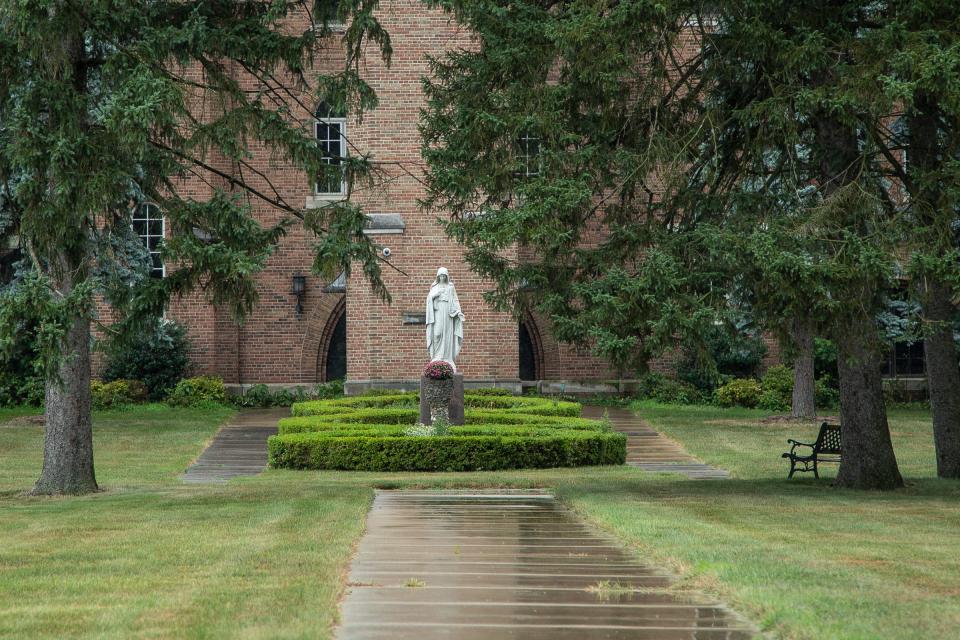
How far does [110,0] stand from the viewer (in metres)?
12.0

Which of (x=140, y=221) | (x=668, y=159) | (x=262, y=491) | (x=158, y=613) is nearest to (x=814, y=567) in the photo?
(x=158, y=613)

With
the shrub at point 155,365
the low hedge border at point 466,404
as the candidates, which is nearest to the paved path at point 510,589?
the low hedge border at point 466,404

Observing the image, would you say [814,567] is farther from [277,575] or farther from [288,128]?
[288,128]

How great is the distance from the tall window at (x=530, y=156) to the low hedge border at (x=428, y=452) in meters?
4.55

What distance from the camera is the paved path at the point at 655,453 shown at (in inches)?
660

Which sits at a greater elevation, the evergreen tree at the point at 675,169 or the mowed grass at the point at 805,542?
the evergreen tree at the point at 675,169

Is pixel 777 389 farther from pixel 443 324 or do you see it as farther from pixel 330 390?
pixel 330 390

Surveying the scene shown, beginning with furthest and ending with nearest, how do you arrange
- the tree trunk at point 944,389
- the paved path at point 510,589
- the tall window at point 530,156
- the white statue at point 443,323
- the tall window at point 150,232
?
the tall window at point 150,232 → the white statue at point 443,323 → the tree trunk at point 944,389 → the tall window at point 530,156 → the paved path at point 510,589

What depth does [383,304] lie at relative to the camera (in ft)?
85.8

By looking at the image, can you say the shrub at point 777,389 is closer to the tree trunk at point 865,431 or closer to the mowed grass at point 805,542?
the mowed grass at point 805,542

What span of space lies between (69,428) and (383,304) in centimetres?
1321

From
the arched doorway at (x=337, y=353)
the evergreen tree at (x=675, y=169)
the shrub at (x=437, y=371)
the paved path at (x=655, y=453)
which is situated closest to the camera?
the evergreen tree at (x=675, y=169)

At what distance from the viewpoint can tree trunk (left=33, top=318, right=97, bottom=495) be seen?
43.4 ft

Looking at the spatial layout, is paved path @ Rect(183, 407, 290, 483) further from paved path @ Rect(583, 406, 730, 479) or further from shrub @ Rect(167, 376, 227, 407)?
paved path @ Rect(583, 406, 730, 479)
